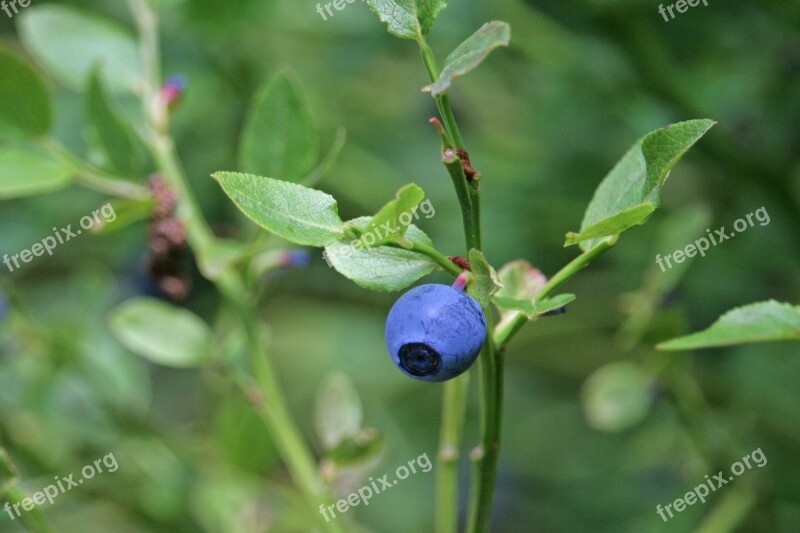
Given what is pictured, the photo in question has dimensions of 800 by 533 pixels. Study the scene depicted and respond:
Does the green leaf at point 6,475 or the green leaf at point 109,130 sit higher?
the green leaf at point 109,130

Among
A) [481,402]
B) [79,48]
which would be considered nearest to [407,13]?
[481,402]

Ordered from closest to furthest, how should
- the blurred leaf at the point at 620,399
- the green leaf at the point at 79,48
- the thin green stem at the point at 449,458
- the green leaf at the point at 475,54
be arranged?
the green leaf at the point at 475,54 < the thin green stem at the point at 449,458 < the green leaf at the point at 79,48 < the blurred leaf at the point at 620,399

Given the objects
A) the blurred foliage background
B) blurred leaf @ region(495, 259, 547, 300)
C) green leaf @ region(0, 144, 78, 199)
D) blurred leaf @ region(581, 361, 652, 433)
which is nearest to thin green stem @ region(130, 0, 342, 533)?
green leaf @ region(0, 144, 78, 199)

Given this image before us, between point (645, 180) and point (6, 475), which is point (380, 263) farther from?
point (6, 475)

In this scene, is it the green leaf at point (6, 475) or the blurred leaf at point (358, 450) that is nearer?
the green leaf at point (6, 475)

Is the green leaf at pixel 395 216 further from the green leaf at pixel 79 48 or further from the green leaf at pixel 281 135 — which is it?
the green leaf at pixel 79 48

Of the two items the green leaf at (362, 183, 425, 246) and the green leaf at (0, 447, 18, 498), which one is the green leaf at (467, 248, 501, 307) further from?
the green leaf at (0, 447, 18, 498)

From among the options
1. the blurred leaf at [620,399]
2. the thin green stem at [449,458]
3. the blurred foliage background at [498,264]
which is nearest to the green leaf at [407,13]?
the thin green stem at [449,458]
